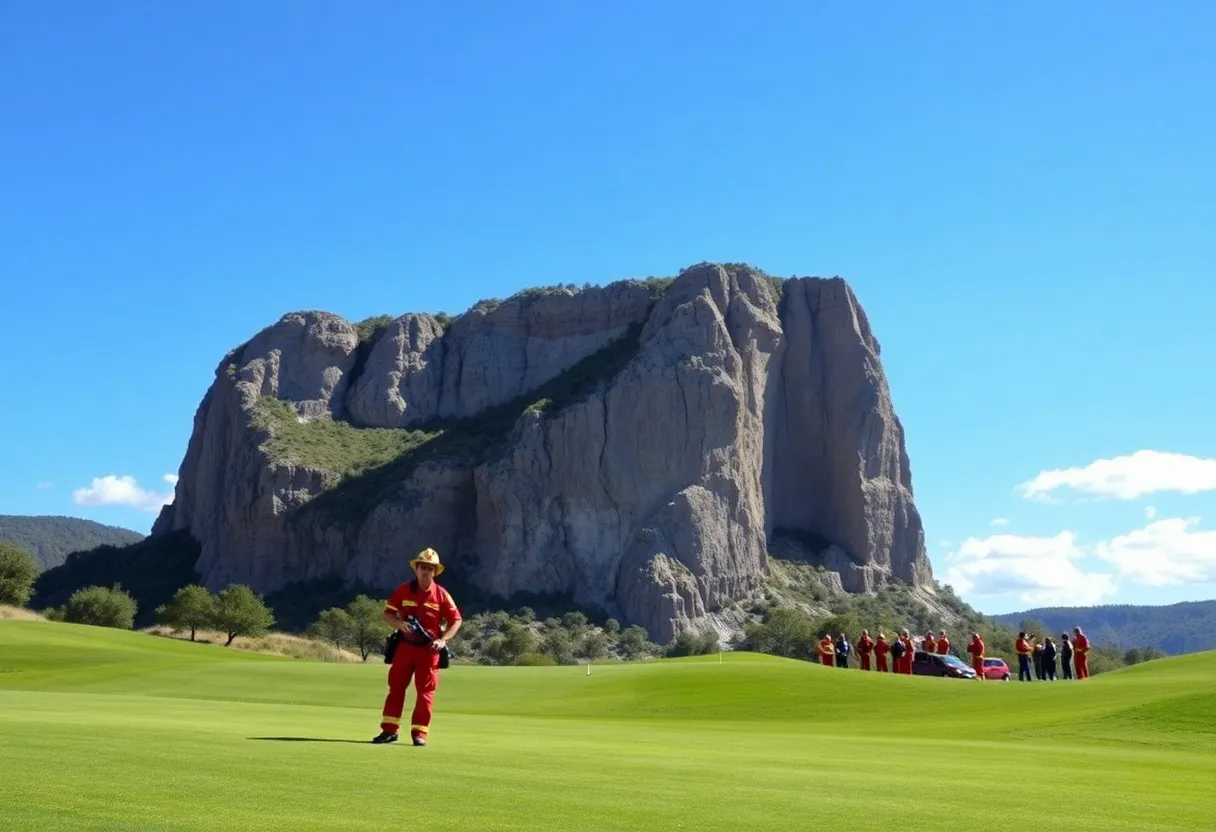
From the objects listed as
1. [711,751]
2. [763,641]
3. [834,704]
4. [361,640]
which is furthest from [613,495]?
[711,751]

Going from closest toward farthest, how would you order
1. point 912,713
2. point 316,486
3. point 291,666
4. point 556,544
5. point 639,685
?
1. point 912,713
2. point 639,685
3. point 291,666
4. point 556,544
5. point 316,486

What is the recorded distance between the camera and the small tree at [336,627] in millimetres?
80750

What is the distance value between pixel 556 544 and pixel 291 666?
61.9 meters

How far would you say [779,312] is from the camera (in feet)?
385

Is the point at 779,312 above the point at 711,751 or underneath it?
above

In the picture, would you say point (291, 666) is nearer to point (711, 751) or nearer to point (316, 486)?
point (711, 751)

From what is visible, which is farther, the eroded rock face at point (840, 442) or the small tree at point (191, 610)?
the eroded rock face at point (840, 442)

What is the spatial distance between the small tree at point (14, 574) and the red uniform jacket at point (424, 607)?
70317 millimetres

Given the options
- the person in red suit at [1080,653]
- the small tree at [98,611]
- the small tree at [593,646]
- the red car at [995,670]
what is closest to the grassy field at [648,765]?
the person in red suit at [1080,653]

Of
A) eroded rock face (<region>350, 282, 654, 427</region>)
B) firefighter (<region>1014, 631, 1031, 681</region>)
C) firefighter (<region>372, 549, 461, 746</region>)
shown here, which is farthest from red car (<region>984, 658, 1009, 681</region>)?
eroded rock face (<region>350, 282, 654, 427</region>)

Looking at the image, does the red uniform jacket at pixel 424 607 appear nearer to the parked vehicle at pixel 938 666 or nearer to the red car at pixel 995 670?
the parked vehicle at pixel 938 666

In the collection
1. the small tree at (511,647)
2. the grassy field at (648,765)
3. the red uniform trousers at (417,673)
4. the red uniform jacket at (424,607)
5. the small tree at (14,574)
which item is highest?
the small tree at (14,574)

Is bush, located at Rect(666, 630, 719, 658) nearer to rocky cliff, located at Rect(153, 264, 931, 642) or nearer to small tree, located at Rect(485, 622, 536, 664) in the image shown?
rocky cliff, located at Rect(153, 264, 931, 642)

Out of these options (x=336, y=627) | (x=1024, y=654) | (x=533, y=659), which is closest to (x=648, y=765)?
(x=1024, y=654)
